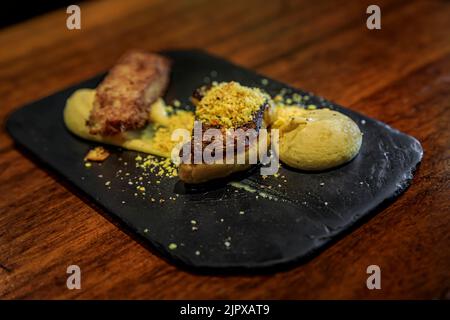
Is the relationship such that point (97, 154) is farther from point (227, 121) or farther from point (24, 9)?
point (24, 9)

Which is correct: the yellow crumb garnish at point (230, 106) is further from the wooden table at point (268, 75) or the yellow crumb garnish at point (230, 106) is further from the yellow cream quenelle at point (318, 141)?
the wooden table at point (268, 75)

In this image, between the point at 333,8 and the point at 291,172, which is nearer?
the point at 291,172

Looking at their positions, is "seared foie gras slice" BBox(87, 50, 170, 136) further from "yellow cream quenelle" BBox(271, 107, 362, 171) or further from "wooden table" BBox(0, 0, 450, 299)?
"yellow cream quenelle" BBox(271, 107, 362, 171)

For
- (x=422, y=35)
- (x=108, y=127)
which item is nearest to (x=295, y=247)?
(x=108, y=127)

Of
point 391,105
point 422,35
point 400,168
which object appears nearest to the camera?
point 400,168

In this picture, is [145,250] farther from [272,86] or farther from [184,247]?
[272,86]

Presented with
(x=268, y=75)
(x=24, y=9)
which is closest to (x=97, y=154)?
(x=268, y=75)

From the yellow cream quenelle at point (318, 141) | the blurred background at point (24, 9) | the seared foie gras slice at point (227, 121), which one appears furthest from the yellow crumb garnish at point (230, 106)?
the blurred background at point (24, 9)
